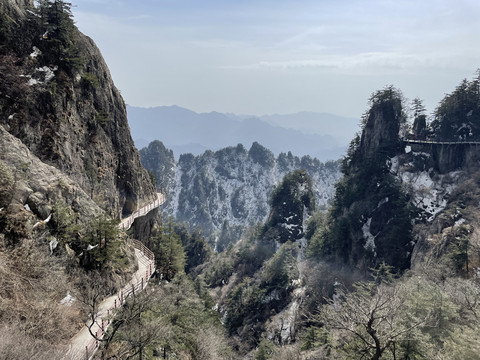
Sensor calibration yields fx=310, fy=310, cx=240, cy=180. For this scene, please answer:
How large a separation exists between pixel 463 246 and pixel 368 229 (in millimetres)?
23488

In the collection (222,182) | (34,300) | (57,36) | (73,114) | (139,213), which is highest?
(57,36)

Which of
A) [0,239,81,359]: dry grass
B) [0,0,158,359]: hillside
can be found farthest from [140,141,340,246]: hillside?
[0,239,81,359]: dry grass

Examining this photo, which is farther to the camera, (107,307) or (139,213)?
(139,213)

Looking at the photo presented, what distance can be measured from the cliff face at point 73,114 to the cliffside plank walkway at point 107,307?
17.1ft

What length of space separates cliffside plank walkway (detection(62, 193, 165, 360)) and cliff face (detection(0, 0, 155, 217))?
5213mm

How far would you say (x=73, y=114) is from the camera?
107 ft

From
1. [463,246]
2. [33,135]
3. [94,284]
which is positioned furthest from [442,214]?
[33,135]

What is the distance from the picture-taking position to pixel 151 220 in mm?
42656

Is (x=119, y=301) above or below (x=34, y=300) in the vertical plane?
below

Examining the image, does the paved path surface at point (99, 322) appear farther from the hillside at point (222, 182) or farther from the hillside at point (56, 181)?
the hillside at point (222, 182)

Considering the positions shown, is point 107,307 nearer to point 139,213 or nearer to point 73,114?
point 139,213

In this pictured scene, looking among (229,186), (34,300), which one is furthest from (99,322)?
(229,186)

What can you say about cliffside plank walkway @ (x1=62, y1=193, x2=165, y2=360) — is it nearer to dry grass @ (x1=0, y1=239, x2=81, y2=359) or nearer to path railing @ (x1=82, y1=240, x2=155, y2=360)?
path railing @ (x1=82, y1=240, x2=155, y2=360)

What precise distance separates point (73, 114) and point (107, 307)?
22087 millimetres
